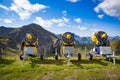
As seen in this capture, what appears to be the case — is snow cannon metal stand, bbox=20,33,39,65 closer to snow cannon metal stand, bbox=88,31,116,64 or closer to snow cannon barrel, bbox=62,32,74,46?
snow cannon barrel, bbox=62,32,74,46

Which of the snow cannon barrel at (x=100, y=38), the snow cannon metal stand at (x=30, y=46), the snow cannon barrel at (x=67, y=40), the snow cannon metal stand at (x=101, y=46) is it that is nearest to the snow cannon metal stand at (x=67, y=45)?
the snow cannon barrel at (x=67, y=40)

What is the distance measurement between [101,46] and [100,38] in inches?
65.0

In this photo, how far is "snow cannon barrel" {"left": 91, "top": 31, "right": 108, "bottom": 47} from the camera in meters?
32.9

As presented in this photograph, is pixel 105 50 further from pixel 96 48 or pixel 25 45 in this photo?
pixel 25 45

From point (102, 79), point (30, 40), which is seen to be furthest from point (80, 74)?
point (30, 40)

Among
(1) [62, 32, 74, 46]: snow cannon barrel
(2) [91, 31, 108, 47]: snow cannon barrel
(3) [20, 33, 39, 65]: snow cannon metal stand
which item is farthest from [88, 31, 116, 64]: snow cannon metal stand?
(3) [20, 33, 39, 65]: snow cannon metal stand

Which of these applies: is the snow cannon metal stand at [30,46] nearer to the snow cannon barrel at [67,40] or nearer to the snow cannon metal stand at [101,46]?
the snow cannon barrel at [67,40]

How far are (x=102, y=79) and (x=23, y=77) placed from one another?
8048 millimetres

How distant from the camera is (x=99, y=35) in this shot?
33.5 metres

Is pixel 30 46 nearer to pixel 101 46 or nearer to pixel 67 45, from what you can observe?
pixel 67 45

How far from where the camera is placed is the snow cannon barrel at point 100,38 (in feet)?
108

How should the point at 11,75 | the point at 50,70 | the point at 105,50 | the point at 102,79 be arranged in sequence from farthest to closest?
the point at 105,50 → the point at 50,70 → the point at 11,75 → the point at 102,79

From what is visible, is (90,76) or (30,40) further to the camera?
(30,40)

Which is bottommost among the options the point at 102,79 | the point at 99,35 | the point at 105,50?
the point at 102,79
